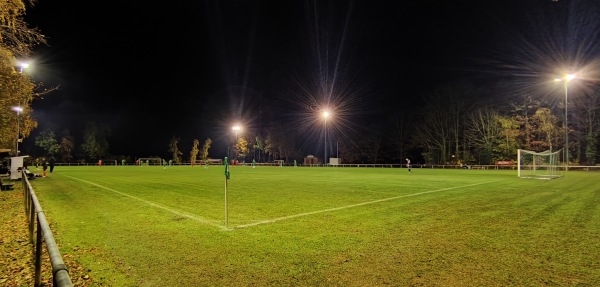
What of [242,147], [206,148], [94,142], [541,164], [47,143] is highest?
[94,142]

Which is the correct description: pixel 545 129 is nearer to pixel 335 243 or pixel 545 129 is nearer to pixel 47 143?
pixel 335 243

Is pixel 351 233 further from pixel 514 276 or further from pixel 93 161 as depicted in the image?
pixel 93 161

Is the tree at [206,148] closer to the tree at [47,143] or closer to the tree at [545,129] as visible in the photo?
the tree at [47,143]

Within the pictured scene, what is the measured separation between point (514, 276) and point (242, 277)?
422cm

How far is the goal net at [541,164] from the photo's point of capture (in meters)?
29.5

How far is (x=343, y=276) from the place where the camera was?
200 inches

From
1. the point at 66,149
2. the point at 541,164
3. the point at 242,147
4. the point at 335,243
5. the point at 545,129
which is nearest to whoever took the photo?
the point at 335,243

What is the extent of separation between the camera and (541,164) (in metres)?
36.2

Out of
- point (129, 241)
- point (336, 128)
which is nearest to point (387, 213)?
point (129, 241)

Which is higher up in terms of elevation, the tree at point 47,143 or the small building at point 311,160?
the tree at point 47,143

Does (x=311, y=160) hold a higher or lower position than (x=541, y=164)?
lower

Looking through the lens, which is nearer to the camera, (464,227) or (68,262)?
(68,262)

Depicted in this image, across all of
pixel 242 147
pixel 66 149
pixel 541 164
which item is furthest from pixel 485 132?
pixel 66 149

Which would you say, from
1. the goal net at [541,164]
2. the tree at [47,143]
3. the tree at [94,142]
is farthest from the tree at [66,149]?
the goal net at [541,164]
